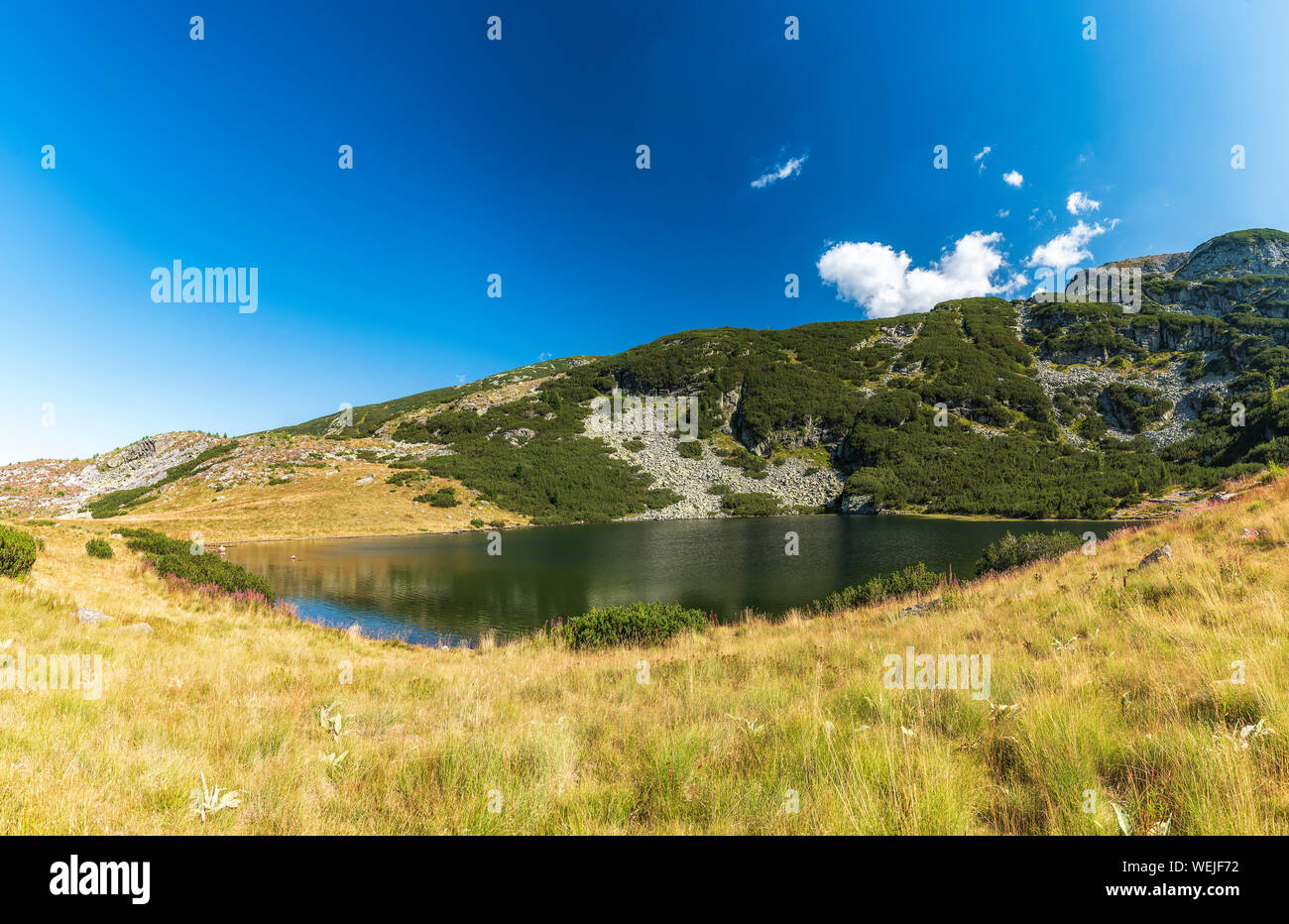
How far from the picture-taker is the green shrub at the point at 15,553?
11381 millimetres

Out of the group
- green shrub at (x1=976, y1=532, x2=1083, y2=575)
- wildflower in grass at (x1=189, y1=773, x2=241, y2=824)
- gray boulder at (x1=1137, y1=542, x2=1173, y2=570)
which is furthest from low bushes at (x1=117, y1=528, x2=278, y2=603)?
green shrub at (x1=976, y1=532, x2=1083, y2=575)

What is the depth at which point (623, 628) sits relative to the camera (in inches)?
559

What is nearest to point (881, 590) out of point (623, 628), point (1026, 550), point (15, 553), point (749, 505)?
point (1026, 550)

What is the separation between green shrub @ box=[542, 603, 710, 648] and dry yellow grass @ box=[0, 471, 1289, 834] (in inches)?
211

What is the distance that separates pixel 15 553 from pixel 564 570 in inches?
895

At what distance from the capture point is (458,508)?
59.7m

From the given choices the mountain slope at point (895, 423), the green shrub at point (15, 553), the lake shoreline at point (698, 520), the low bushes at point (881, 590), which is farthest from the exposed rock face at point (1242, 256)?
the green shrub at point (15, 553)

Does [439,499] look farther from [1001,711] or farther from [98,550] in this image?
[1001,711]

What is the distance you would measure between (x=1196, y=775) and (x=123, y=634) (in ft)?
48.5

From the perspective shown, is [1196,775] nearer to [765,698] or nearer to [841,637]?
[765,698]

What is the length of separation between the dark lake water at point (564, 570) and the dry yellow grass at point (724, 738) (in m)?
11.4

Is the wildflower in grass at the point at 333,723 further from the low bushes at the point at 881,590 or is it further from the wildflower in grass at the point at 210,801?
the low bushes at the point at 881,590

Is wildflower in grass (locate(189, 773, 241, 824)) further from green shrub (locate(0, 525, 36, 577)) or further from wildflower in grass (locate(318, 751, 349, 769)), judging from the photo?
green shrub (locate(0, 525, 36, 577))
